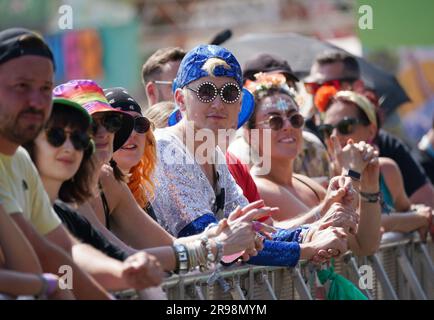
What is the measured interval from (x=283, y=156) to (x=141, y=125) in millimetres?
1617

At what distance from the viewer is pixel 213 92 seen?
652 centimetres

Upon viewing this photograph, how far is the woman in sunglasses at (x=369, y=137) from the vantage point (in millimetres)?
8570

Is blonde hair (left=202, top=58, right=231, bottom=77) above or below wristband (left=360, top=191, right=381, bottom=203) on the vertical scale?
above

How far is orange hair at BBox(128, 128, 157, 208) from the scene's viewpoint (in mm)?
6281

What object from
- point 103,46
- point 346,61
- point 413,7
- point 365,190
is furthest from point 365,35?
point 103,46

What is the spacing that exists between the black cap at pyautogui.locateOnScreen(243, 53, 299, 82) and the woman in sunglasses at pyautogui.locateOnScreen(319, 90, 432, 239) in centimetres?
42

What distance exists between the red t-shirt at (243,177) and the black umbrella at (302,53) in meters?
2.82

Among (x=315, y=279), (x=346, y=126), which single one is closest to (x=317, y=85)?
(x=346, y=126)

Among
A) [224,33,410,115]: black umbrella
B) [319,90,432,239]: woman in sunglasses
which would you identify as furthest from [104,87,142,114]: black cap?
[224,33,410,115]: black umbrella

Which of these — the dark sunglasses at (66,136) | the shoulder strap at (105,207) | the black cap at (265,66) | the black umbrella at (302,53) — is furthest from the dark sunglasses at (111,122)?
the black umbrella at (302,53)

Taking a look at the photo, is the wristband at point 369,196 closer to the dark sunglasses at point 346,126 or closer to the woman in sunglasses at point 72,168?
the dark sunglasses at point 346,126

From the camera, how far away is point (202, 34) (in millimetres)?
28812

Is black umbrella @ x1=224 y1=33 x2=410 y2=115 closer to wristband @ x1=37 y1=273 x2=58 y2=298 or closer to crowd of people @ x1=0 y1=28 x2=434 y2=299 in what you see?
crowd of people @ x1=0 y1=28 x2=434 y2=299

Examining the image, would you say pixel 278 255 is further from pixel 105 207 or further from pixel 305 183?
pixel 305 183
